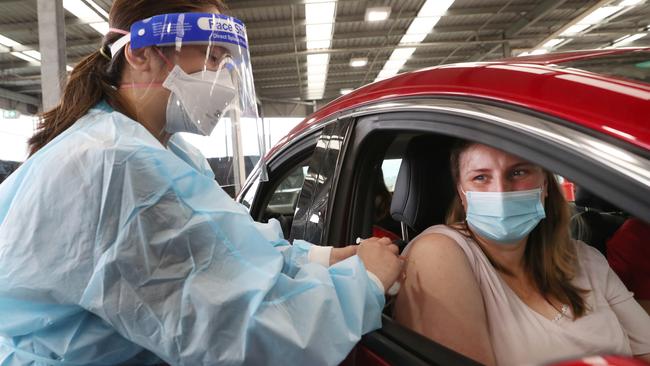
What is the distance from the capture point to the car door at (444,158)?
735mm

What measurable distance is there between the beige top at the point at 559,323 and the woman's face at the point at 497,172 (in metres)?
0.18

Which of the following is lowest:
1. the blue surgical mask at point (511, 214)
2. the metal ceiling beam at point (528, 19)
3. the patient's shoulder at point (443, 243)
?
the patient's shoulder at point (443, 243)

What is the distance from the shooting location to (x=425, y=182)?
5.85 feet

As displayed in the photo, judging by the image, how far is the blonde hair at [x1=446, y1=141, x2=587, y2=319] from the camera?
1.41 metres

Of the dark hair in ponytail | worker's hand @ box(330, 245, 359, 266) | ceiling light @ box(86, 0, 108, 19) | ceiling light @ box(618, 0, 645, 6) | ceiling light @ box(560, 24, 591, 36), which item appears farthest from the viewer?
ceiling light @ box(560, 24, 591, 36)

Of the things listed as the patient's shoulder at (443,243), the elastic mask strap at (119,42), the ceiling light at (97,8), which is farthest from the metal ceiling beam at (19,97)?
the patient's shoulder at (443,243)

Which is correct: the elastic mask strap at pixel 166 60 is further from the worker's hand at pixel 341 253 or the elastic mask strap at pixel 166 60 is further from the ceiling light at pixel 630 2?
the ceiling light at pixel 630 2

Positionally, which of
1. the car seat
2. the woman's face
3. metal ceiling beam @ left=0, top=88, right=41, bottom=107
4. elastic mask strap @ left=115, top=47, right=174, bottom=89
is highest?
metal ceiling beam @ left=0, top=88, right=41, bottom=107

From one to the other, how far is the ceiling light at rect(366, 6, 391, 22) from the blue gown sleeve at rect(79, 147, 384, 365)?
8.85 m

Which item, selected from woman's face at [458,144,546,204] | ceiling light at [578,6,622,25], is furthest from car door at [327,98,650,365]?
ceiling light at [578,6,622,25]

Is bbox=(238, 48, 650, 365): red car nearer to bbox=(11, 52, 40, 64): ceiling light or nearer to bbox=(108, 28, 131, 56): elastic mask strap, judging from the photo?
bbox=(108, 28, 131, 56): elastic mask strap

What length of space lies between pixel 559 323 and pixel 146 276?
42.8 inches

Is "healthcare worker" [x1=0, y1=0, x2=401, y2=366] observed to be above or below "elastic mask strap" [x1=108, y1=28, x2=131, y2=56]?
below

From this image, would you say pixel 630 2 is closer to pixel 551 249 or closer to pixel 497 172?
pixel 551 249
